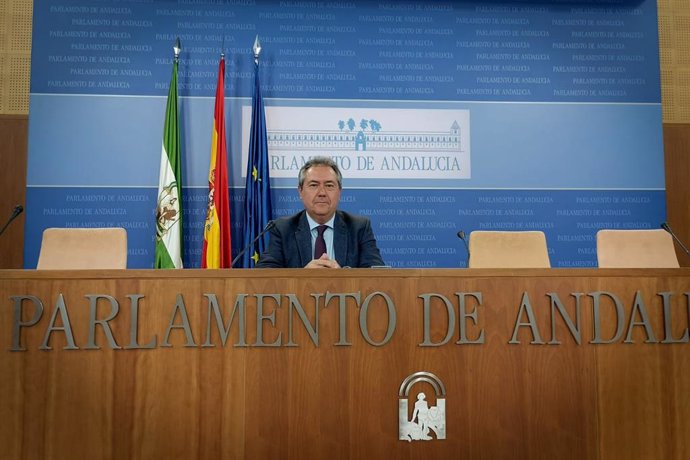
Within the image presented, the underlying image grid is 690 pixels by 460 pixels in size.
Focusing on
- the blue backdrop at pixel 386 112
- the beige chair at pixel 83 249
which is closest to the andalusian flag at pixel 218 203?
the blue backdrop at pixel 386 112

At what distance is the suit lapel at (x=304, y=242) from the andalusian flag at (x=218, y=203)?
151cm

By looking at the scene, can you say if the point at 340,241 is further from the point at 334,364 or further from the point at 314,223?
the point at 334,364

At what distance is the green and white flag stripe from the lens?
16.3 feet

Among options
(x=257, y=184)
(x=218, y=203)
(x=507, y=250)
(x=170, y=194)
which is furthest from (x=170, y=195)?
(x=507, y=250)

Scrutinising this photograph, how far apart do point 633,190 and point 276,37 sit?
10.4 feet

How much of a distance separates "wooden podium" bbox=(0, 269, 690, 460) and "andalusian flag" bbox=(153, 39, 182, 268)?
2.65 meters

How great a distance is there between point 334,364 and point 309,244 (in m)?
1.39

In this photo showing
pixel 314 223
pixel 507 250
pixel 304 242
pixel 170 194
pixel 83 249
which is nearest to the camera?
pixel 304 242

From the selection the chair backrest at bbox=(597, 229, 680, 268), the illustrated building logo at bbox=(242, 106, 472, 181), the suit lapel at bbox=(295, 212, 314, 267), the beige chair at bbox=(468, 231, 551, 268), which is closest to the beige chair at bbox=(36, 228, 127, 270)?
the suit lapel at bbox=(295, 212, 314, 267)

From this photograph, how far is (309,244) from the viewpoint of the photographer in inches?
143

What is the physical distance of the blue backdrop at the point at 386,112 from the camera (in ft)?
17.1

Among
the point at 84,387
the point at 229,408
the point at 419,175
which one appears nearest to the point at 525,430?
the point at 229,408

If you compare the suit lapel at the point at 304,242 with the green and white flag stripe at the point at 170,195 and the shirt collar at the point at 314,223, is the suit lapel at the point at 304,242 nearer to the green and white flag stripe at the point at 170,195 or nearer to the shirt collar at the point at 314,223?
the shirt collar at the point at 314,223

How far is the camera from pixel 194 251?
5.20 meters
